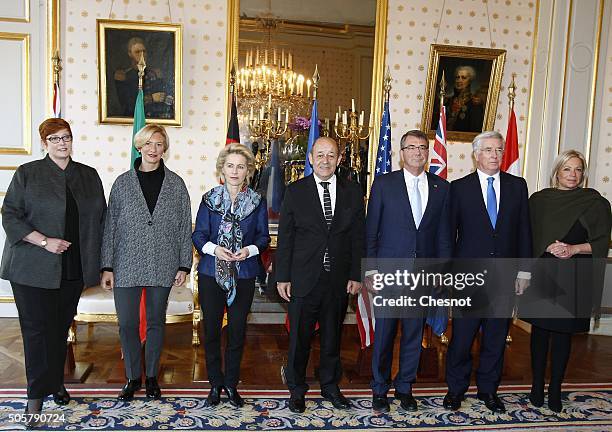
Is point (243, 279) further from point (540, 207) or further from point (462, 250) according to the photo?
point (540, 207)

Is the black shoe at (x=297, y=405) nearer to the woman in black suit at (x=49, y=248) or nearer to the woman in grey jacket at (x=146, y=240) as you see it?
the woman in grey jacket at (x=146, y=240)

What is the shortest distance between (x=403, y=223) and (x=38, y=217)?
1897mm

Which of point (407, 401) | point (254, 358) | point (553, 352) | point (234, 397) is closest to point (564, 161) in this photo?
point (553, 352)

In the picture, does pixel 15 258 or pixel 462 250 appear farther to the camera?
pixel 462 250

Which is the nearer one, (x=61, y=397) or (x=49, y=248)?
(x=49, y=248)

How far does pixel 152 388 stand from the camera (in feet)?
10.5

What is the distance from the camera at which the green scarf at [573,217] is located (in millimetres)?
3074

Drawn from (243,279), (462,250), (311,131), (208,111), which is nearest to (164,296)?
(243,279)

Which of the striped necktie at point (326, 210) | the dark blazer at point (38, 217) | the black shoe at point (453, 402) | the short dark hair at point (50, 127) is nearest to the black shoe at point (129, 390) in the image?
the dark blazer at point (38, 217)

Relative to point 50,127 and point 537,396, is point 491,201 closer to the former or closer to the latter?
point 537,396

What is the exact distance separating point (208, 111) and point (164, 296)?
2428 mm

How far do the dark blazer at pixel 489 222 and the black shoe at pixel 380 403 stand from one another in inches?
35.8

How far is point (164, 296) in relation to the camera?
122 inches

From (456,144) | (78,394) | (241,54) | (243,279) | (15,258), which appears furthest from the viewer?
(456,144)
